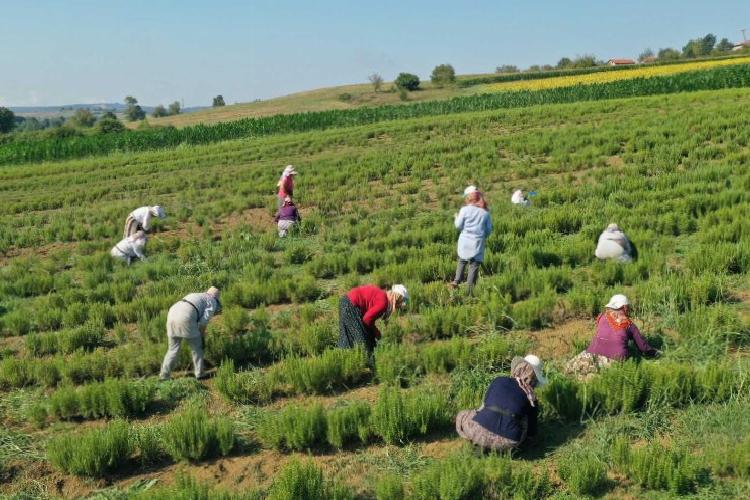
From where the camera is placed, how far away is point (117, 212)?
17.6 metres

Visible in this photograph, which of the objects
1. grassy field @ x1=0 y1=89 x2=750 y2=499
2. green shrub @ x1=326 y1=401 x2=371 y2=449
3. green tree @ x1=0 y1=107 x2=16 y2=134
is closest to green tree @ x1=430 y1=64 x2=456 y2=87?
green tree @ x1=0 y1=107 x2=16 y2=134

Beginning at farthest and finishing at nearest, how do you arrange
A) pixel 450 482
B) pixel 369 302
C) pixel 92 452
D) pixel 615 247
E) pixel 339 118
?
1. pixel 339 118
2. pixel 615 247
3. pixel 369 302
4. pixel 92 452
5. pixel 450 482

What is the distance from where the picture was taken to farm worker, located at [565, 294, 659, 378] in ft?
19.4

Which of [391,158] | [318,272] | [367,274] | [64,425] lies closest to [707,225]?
[367,274]

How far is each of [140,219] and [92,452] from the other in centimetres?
731

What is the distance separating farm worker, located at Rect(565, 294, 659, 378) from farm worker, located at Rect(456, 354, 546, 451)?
3.36 ft

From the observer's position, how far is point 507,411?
4.79 m

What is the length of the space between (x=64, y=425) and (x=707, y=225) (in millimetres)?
9445

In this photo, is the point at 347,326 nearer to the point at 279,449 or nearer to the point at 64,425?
the point at 279,449

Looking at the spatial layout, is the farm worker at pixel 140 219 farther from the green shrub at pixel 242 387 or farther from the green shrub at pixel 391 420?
the green shrub at pixel 391 420

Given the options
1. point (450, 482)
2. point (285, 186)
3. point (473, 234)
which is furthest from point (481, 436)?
point (285, 186)

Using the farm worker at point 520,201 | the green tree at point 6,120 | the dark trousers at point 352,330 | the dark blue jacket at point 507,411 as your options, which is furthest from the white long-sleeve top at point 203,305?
the green tree at point 6,120

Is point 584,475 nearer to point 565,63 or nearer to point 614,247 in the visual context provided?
point 614,247

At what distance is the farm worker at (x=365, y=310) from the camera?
6.59 meters
